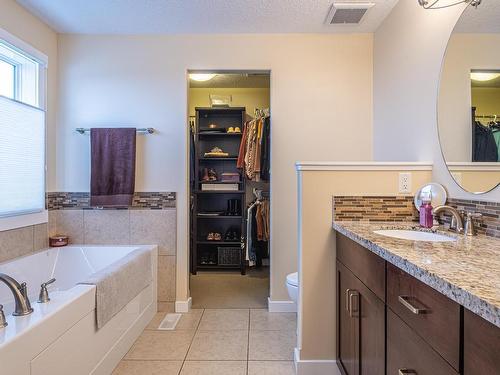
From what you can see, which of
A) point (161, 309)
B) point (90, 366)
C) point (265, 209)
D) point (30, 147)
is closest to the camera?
point (90, 366)

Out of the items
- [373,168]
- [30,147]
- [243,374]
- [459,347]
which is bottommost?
[243,374]

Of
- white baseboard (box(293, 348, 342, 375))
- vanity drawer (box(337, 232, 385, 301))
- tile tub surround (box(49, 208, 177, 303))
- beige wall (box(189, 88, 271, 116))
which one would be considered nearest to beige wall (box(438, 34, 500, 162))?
vanity drawer (box(337, 232, 385, 301))

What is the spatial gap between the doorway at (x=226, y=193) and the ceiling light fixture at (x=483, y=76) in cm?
211

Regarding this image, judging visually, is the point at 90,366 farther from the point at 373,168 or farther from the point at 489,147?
the point at 489,147

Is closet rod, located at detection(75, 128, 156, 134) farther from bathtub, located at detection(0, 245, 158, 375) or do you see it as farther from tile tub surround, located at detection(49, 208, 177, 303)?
bathtub, located at detection(0, 245, 158, 375)

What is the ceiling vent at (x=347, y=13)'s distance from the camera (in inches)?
93.2

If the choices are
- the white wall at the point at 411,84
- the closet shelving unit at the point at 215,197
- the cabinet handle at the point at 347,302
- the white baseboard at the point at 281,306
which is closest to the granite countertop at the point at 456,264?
the cabinet handle at the point at 347,302

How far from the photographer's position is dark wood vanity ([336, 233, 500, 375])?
0.70 m

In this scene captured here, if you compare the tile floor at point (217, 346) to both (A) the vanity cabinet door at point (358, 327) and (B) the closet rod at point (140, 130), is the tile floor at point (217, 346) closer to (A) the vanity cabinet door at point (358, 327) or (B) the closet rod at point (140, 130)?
(A) the vanity cabinet door at point (358, 327)

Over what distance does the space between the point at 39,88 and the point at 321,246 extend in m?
2.56

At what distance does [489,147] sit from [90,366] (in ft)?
7.20

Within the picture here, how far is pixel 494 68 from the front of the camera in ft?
4.65

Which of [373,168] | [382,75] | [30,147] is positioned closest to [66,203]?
[30,147]

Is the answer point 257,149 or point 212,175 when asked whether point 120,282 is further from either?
point 212,175
